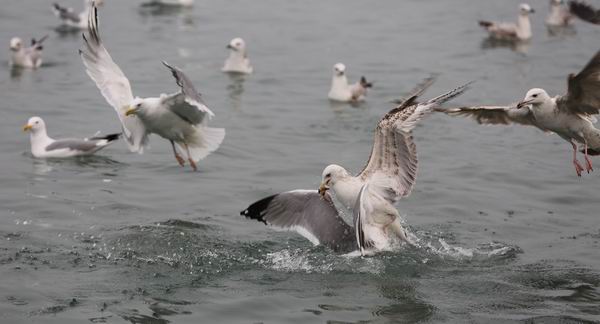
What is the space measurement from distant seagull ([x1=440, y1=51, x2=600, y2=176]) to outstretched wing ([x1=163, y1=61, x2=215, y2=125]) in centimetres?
249

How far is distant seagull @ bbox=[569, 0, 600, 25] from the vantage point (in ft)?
36.6

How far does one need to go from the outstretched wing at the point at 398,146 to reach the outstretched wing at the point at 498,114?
1199 millimetres

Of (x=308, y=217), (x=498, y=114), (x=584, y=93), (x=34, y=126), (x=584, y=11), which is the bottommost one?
(x=34, y=126)

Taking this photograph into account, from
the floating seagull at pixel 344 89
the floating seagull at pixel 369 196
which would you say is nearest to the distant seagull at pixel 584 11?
the floating seagull at pixel 369 196

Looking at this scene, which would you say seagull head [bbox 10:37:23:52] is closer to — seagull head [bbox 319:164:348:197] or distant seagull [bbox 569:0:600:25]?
distant seagull [bbox 569:0:600:25]

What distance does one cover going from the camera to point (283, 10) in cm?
2459

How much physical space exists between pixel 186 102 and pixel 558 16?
556 inches

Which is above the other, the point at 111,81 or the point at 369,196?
the point at 111,81

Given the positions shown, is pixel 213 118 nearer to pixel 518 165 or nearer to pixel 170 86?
pixel 170 86

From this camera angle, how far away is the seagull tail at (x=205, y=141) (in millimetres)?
11750

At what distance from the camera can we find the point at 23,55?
18281 millimetres

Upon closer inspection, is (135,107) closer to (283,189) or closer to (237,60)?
(283,189)

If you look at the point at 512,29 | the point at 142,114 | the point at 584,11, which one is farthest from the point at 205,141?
the point at 512,29

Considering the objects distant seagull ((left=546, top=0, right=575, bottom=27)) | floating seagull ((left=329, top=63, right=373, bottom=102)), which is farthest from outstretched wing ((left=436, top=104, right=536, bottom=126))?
distant seagull ((left=546, top=0, right=575, bottom=27))
